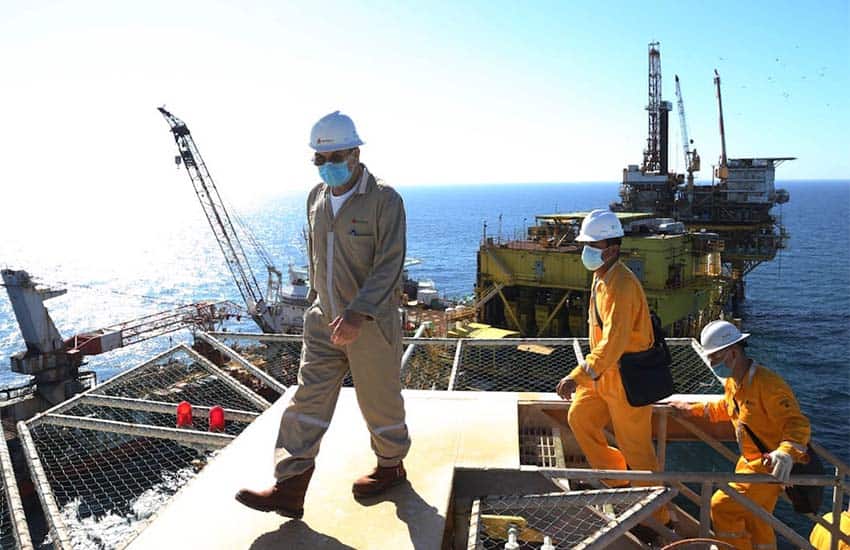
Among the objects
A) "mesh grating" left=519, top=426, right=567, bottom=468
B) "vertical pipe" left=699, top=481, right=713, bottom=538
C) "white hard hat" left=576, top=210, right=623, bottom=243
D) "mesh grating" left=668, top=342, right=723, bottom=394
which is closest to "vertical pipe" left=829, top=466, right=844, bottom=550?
"vertical pipe" left=699, top=481, right=713, bottom=538

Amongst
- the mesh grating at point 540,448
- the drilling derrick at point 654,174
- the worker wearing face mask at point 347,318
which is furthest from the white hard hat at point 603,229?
the drilling derrick at point 654,174

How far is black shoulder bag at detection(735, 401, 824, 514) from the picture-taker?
462cm

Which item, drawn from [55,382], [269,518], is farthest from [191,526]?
[55,382]

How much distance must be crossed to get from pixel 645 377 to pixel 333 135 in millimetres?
3053

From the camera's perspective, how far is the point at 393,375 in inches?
173

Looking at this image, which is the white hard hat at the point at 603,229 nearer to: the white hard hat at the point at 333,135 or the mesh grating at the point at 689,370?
the white hard hat at the point at 333,135

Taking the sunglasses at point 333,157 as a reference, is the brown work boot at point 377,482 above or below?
below

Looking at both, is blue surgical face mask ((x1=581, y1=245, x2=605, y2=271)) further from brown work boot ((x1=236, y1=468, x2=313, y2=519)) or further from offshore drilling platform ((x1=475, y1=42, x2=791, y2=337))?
offshore drilling platform ((x1=475, y1=42, x2=791, y2=337))

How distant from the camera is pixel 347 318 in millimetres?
4004

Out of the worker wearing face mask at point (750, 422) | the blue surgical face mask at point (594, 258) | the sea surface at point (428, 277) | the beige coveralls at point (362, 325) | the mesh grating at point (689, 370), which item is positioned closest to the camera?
the beige coveralls at point (362, 325)

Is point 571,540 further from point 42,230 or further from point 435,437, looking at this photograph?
point 42,230

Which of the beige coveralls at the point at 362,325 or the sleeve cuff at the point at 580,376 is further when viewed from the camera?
the sleeve cuff at the point at 580,376

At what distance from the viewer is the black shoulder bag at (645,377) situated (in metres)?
5.15

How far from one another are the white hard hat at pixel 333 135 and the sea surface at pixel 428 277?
2948 cm
